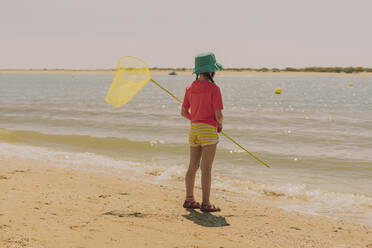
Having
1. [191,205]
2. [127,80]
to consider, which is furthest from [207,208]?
[127,80]

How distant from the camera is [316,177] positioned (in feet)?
26.5

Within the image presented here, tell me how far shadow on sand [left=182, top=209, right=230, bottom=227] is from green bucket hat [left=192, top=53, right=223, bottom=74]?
72.5 inches

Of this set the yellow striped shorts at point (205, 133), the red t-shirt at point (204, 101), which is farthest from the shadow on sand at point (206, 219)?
the red t-shirt at point (204, 101)

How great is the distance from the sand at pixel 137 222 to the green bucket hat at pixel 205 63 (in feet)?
6.16

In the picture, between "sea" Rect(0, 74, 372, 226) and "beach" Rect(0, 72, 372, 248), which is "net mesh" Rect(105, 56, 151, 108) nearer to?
"beach" Rect(0, 72, 372, 248)

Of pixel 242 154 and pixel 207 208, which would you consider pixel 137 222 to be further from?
pixel 242 154

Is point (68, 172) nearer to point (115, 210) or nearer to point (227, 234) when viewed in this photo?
point (115, 210)

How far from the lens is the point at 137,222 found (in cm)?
444

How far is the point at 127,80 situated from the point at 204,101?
4.49 feet

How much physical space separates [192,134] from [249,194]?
231cm

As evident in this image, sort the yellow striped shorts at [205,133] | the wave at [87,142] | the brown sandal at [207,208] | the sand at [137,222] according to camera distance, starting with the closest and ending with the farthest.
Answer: the sand at [137,222]
the yellow striped shorts at [205,133]
the brown sandal at [207,208]
the wave at [87,142]

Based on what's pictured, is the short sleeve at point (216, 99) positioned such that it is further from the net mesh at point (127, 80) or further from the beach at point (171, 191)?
the beach at point (171, 191)

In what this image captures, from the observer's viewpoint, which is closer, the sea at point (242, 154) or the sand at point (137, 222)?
the sand at point (137, 222)

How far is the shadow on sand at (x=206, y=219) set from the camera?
181 inches
